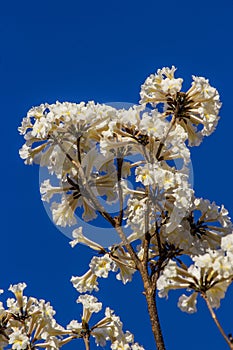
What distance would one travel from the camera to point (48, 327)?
645cm

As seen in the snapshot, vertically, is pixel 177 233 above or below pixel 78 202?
below

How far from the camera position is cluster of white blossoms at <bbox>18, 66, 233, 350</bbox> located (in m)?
6.09

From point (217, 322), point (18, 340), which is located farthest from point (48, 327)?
point (217, 322)

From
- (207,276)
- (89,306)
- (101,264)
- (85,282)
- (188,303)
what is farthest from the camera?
(89,306)

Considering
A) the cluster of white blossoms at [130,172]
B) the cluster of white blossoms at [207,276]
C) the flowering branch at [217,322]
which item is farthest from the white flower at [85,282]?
the flowering branch at [217,322]

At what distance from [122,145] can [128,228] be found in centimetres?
82

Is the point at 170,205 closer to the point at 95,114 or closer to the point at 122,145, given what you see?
the point at 122,145

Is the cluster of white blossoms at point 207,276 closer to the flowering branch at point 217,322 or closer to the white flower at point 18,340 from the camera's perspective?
the flowering branch at point 217,322

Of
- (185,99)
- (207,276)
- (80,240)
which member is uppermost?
(185,99)

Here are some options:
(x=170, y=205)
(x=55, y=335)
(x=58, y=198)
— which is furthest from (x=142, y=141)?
(x=55, y=335)

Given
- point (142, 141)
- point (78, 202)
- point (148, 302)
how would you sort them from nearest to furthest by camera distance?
1. point (148, 302)
2. point (142, 141)
3. point (78, 202)

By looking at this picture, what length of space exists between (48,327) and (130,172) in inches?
70.5

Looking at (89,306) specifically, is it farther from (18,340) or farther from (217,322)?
(217,322)

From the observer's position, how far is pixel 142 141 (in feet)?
20.2
